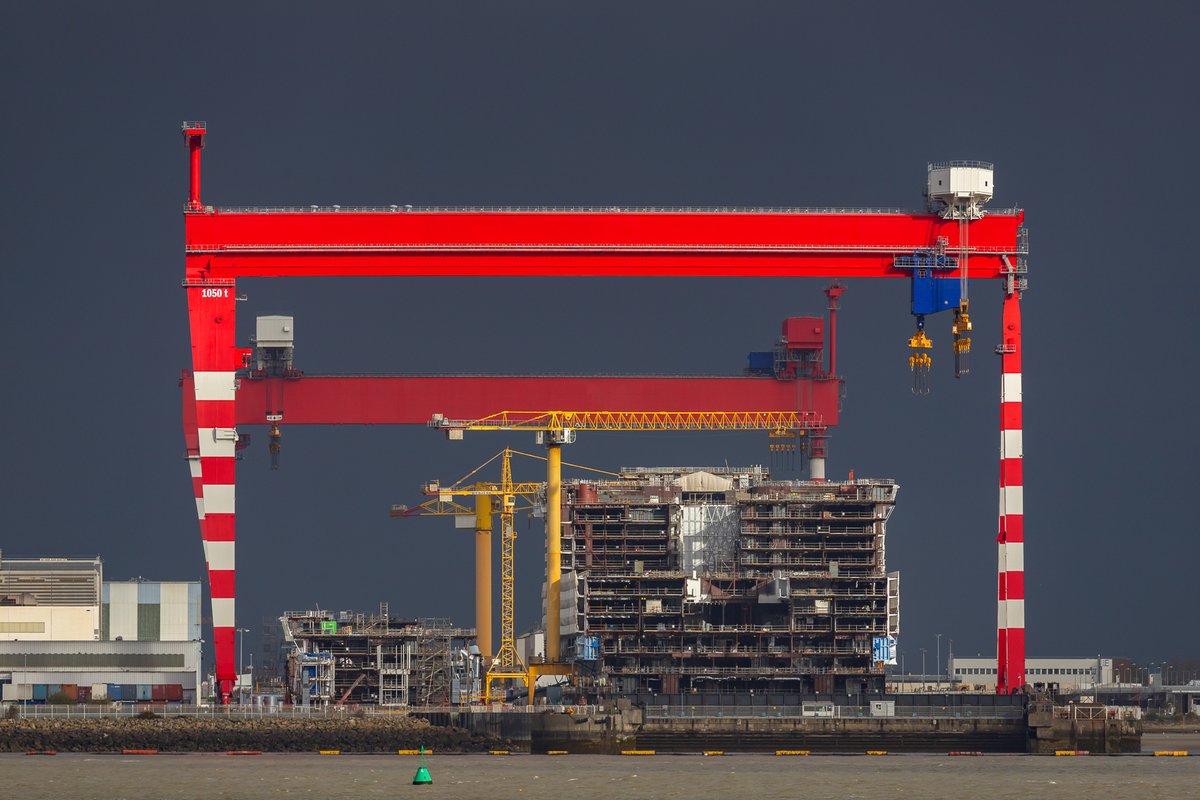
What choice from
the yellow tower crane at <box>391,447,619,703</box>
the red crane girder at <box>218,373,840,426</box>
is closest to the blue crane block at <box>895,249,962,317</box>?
the red crane girder at <box>218,373,840,426</box>

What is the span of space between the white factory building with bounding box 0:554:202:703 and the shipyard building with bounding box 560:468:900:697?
24809mm

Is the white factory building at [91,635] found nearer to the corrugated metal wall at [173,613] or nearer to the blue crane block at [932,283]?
the corrugated metal wall at [173,613]

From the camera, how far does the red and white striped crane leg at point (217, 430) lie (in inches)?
3629

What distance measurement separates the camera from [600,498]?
124m

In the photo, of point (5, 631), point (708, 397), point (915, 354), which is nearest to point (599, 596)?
point (708, 397)

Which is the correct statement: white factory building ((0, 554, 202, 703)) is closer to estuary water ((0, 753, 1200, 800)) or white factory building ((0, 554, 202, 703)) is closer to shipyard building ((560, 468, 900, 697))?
shipyard building ((560, 468, 900, 697))

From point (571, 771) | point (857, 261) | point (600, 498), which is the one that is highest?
point (857, 261)

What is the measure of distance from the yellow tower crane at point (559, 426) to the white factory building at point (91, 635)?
24510 mm

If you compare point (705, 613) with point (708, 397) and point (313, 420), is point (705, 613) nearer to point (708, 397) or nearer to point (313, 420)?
point (708, 397)

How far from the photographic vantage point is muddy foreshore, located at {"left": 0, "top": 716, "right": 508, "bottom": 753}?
95000mm

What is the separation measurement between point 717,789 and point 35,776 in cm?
2201

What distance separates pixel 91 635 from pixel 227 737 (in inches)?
1719

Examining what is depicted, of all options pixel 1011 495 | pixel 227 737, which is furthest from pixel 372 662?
pixel 1011 495

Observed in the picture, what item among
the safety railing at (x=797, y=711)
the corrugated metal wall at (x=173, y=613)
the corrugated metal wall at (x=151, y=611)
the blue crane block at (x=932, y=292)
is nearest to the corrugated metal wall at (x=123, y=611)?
the corrugated metal wall at (x=151, y=611)
